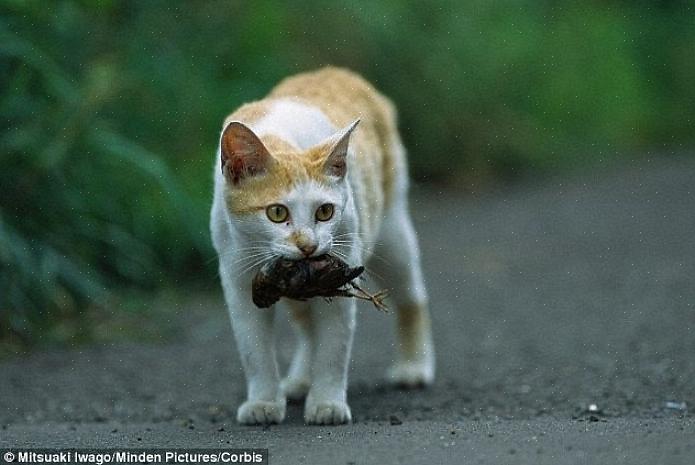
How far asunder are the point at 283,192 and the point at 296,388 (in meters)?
1.41

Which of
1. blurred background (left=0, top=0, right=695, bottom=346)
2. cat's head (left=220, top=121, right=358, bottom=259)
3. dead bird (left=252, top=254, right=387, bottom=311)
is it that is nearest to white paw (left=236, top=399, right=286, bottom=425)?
dead bird (left=252, top=254, right=387, bottom=311)

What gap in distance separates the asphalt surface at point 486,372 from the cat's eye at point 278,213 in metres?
0.76

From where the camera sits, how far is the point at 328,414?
4.29 metres

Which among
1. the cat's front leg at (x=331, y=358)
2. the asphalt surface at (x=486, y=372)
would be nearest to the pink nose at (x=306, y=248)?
the cat's front leg at (x=331, y=358)

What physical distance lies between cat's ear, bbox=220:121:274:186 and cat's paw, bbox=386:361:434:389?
168 cm

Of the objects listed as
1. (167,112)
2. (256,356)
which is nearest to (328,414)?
(256,356)

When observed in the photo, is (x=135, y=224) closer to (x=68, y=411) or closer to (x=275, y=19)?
(x=68, y=411)

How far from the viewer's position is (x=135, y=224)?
6.91 meters

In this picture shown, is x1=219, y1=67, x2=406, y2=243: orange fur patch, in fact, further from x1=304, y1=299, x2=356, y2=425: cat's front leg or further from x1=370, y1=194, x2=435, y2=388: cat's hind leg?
x1=304, y1=299, x2=356, y2=425: cat's front leg

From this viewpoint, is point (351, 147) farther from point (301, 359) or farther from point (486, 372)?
point (486, 372)

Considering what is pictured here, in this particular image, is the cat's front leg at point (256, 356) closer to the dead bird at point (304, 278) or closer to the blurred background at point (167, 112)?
the dead bird at point (304, 278)

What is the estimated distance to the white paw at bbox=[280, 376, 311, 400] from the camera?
16.5 ft

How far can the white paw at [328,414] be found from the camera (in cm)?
429

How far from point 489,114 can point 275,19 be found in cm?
382
